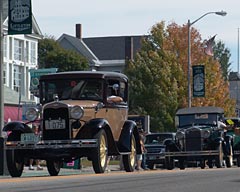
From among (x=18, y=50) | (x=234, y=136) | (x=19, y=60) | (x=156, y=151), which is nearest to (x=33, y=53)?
(x=18, y=50)

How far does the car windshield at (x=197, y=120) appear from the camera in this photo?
3189cm

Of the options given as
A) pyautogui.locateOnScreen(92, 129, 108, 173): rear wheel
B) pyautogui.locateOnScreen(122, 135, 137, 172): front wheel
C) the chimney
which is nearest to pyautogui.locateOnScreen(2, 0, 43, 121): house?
the chimney

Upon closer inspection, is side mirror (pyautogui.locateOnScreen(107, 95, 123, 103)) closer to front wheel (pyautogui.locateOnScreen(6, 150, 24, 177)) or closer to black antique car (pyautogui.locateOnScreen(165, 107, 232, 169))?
front wheel (pyautogui.locateOnScreen(6, 150, 24, 177))

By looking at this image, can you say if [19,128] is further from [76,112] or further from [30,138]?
[76,112]

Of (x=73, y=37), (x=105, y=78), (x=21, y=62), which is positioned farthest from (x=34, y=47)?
(x=105, y=78)

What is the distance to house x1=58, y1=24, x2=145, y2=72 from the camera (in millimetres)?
89688

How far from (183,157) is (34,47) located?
38.9 m

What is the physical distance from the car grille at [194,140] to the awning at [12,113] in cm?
2239

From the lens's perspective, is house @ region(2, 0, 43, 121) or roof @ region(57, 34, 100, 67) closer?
house @ region(2, 0, 43, 121)

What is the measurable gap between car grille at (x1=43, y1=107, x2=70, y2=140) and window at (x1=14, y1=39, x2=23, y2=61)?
1808 inches

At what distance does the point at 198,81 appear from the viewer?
163ft

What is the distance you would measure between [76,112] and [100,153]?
1.19m

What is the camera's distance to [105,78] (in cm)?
2073

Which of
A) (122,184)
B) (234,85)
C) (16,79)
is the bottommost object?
(122,184)
